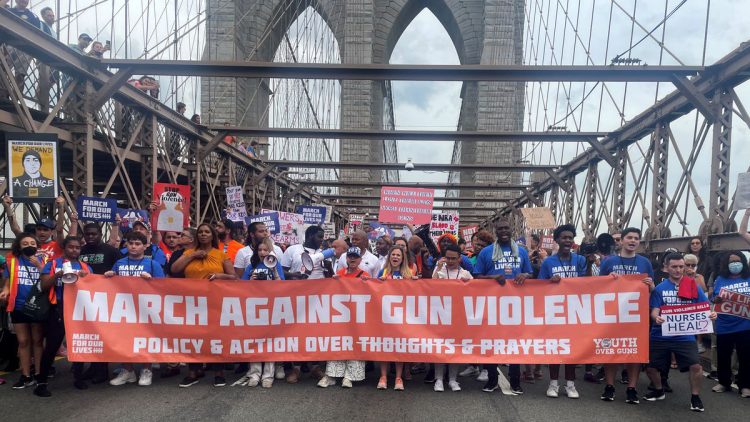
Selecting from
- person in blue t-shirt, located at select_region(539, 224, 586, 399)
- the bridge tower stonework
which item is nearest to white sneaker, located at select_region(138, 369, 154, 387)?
person in blue t-shirt, located at select_region(539, 224, 586, 399)

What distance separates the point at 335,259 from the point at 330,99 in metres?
41.4

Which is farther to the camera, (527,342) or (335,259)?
(335,259)

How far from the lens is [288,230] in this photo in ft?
50.4

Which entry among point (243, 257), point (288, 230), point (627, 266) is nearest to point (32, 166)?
point (243, 257)

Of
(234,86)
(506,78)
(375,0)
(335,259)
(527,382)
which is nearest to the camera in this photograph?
(527,382)

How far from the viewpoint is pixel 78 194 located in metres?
11.1

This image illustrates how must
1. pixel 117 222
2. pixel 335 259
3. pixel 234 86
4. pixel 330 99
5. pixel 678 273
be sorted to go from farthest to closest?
pixel 330 99, pixel 234 86, pixel 117 222, pixel 335 259, pixel 678 273

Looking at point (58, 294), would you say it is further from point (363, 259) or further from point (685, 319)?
point (685, 319)

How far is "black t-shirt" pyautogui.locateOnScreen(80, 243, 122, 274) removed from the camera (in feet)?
24.0

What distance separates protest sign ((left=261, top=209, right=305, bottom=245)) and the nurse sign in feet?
7.66

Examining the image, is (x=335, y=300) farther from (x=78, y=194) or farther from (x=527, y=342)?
(x=78, y=194)

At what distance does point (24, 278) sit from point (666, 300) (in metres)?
6.53

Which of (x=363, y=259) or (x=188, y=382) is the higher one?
(x=363, y=259)

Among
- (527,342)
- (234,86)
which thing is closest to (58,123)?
(527,342)
